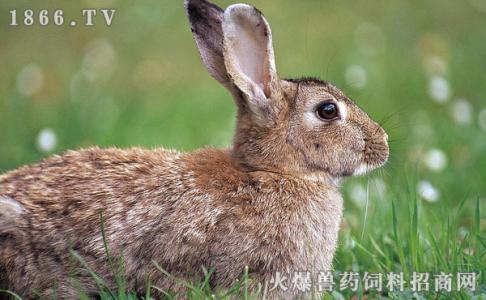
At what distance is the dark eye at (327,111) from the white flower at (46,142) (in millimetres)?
3361

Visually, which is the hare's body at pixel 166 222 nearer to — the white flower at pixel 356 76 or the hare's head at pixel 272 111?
the hare's head at pixel 272 111

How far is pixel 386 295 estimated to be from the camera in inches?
243

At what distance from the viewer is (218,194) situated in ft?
19.6

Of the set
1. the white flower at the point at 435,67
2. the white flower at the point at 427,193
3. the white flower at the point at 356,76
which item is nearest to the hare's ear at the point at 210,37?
the white flower at the point at 427,193

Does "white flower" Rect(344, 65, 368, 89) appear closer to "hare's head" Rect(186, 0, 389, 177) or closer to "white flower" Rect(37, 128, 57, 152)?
"white flower" Rect(37, 128, 57, 152)

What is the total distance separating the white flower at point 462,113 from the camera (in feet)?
32.3

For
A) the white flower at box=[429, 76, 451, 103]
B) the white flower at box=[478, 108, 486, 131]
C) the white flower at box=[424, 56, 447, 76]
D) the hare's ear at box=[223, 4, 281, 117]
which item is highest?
the white flower at box=[424, 56, 447, 76]

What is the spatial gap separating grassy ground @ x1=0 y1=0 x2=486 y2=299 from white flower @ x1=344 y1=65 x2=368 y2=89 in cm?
2

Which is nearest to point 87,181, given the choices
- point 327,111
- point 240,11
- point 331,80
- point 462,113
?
point 240,11

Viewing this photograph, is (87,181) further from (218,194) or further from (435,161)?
(435,161)

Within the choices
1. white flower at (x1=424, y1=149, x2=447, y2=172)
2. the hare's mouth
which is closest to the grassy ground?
white flower at (x1=424, y1=149, x2=447, y2=172)

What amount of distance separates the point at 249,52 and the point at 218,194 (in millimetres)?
963

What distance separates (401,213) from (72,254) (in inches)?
112

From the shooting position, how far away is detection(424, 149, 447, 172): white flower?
8.84 meters
